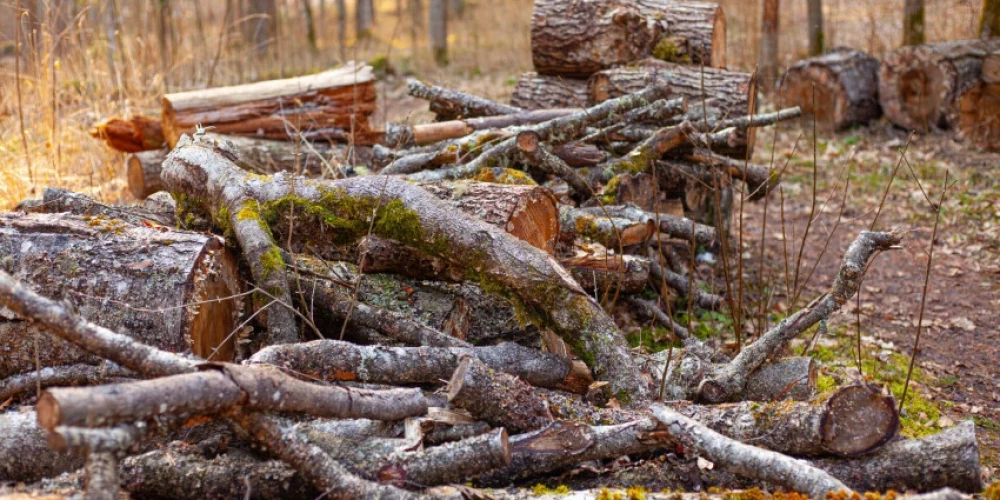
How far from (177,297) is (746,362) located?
7.85ft

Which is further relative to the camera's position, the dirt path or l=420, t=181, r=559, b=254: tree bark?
the dirt path

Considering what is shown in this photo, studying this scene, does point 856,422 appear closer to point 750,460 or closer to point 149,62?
point 750,460

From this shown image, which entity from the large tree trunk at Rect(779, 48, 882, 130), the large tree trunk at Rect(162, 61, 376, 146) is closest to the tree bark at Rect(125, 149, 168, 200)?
the large tree trunk at Rect(162, 61, 376, 146)

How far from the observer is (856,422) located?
2896 mm

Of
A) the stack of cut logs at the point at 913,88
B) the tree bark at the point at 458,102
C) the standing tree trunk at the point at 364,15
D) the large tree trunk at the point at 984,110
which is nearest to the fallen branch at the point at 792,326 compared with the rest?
the tree bark at the point at 458,102

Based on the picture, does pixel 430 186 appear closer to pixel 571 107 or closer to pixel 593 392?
pixel 593 392

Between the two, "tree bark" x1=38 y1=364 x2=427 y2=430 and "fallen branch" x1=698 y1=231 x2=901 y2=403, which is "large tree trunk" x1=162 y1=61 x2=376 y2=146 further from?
"tree bark" x1=38 y1=364 x2=427 y2=430

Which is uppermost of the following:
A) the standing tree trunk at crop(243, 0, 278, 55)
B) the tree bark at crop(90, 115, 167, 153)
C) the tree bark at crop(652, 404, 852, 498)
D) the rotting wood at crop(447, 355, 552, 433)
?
the standing tree trunk at crop(243, 0, 278, 55)

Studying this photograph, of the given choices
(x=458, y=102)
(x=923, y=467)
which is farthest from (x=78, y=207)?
(x=923, y=467)

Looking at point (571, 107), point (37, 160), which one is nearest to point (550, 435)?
point (571, 107)

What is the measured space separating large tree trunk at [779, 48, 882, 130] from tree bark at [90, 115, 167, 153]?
7.91 metres

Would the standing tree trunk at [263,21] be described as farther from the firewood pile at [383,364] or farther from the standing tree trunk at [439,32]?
the firewood pile at [383,364]

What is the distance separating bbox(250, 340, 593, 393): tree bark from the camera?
2.97 meters

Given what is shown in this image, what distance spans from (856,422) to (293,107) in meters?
5.19
